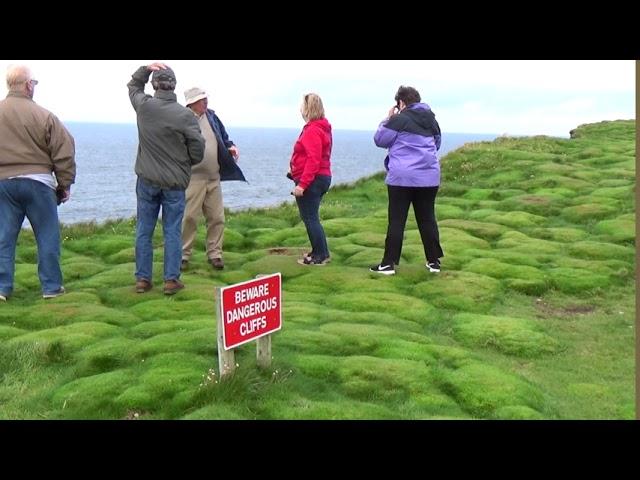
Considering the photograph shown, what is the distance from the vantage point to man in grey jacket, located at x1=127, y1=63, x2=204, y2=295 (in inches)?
408

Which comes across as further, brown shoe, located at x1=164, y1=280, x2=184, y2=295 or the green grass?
brown shoe, located at x1=164, y1=280, x2=184, y2=295

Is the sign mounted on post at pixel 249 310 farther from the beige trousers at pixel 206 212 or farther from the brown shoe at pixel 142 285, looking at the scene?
the beige trousers at pixel 206 212

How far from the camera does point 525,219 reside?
56.8 feet

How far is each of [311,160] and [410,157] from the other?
1522mm

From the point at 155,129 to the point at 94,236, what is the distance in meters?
6.13

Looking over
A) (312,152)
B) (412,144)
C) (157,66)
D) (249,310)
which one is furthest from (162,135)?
(249,310)

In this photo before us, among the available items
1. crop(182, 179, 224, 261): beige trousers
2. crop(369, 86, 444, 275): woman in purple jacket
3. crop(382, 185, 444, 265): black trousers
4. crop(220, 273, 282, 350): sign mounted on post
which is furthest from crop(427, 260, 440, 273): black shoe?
crop(220, 273, 282, 350): sign mounted on post

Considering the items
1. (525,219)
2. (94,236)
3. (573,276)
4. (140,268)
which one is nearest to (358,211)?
(525,219)

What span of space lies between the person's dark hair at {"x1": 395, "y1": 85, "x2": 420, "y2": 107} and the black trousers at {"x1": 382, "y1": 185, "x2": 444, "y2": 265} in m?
1.32

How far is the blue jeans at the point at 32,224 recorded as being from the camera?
1027cm

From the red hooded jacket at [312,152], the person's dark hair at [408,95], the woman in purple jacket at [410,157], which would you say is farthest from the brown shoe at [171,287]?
the person's dark hair at [408,95]

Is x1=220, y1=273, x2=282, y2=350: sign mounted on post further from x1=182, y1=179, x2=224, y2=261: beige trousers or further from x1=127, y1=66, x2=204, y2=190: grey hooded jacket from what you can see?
x1=182, y1=179, x2=224, y2=261: beige trousers

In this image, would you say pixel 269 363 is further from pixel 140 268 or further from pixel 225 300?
pixel 140 268

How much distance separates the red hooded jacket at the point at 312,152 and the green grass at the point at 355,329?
157cm
